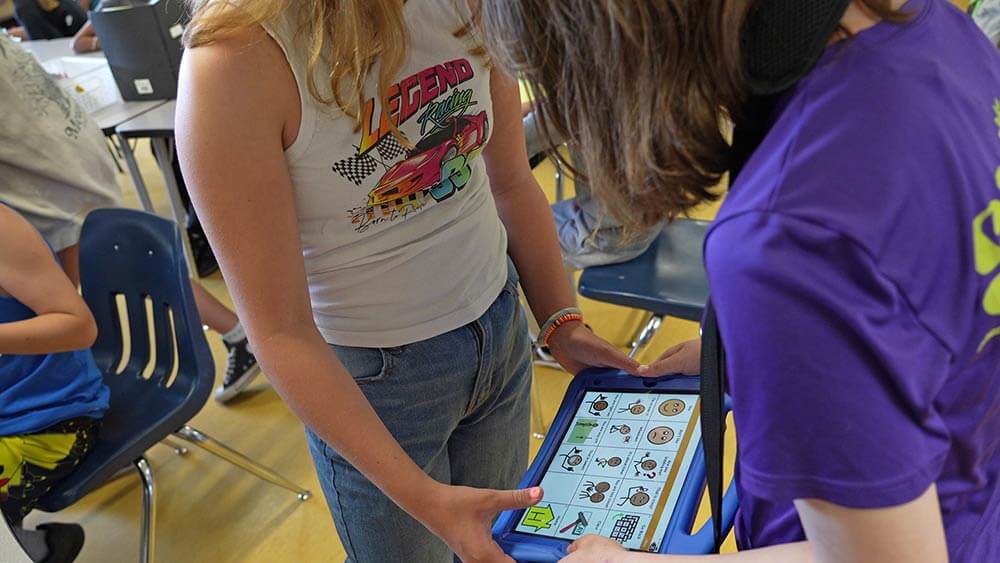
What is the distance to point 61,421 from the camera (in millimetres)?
1650

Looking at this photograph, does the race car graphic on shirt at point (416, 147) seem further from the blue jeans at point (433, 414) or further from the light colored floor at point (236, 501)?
the light colored floor at point (236, 501)

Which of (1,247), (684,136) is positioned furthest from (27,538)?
(684,136)

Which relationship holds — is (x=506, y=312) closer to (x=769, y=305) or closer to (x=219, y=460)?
(x=769, y=305)

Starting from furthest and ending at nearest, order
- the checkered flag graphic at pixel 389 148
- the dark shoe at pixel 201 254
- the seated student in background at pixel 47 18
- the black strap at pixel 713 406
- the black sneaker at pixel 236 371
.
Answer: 1. the seated student in background at pixel 47 18
2. the dark shoe at pixel 201 254
3. the black sneaker at pixel 236 371
4. the checkered flag graphic at pixel 389 148
5. the black strap at pixel 713 406

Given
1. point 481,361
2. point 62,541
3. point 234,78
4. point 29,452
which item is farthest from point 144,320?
point 234,78

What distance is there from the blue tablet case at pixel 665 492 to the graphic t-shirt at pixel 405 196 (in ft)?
0.54

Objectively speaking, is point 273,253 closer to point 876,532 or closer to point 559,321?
point 559,321

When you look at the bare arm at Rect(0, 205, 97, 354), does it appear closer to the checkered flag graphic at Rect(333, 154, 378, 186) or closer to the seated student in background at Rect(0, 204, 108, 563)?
the seated student in background at Rect(0, 204, 108, 563)

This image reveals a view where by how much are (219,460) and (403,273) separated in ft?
5.30

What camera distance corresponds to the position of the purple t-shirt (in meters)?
0.45

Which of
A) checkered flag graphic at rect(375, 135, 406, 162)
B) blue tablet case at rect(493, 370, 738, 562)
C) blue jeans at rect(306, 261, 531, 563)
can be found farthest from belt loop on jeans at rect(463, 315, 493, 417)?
checkered flag graphic at rect(375, 135, 406, 162)

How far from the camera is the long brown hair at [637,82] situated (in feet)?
1.58

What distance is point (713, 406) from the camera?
0.72m

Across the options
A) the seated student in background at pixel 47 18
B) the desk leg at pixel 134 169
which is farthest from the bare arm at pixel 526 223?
the seated student in background at pixel 47 18
